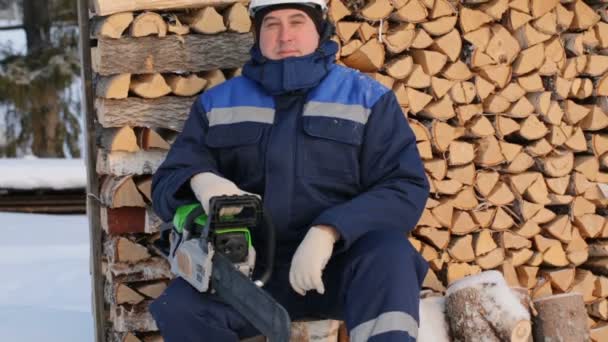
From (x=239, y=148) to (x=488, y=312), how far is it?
930 mm

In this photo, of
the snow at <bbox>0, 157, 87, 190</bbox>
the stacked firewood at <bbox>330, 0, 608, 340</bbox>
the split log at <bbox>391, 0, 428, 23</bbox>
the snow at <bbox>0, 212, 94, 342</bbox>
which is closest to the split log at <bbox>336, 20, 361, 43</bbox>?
the stacked firewood at <bbox>330, 0, 608, 340</bbox>

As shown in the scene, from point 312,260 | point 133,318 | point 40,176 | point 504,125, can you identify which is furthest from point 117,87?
point 40,176

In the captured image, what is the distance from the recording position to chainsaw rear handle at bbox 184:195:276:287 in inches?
91.8

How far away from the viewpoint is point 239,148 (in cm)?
277

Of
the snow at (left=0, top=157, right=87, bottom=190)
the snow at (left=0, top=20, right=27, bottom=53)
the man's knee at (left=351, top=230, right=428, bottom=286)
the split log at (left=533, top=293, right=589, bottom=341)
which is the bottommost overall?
the snow at (left=0, top=157, right=87, bottom=190)

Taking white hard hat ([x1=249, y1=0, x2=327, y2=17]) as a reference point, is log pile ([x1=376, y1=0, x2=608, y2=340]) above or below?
below

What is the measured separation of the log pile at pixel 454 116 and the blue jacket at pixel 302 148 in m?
0.42

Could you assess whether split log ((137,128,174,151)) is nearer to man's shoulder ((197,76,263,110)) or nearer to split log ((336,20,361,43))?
man's shoulder ((197,76,263,110))

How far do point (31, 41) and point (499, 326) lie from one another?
850 centimetres

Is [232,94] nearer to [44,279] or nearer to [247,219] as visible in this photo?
[247,219]

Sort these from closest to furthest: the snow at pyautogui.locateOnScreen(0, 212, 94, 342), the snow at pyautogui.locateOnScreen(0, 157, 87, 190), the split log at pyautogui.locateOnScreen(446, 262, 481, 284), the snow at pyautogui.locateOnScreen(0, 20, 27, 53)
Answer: the split log at pyautogui.locateOnScreen(446, 262, 481, 284) < the snow at pyautogui.locateOnScreen(0, 212, 94, 342) < the snow at pyautogui.locateOnScreen(0, 157, 87, 190) < the snow at pyautogui.locateOnScreen(0, 20, 27, 53)

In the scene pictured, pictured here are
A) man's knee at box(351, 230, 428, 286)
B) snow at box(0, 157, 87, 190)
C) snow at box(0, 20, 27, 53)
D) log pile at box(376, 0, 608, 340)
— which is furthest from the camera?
snow at box(0, 20, 27, 53)

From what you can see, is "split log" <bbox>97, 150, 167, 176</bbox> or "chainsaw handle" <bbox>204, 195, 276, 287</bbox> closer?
"chainsaw handle" <bbox>204, 195, 276, 287</bbox>

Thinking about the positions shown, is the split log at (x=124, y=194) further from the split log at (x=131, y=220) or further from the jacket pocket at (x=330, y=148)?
the jacket pocket at (x=330, y=148)
